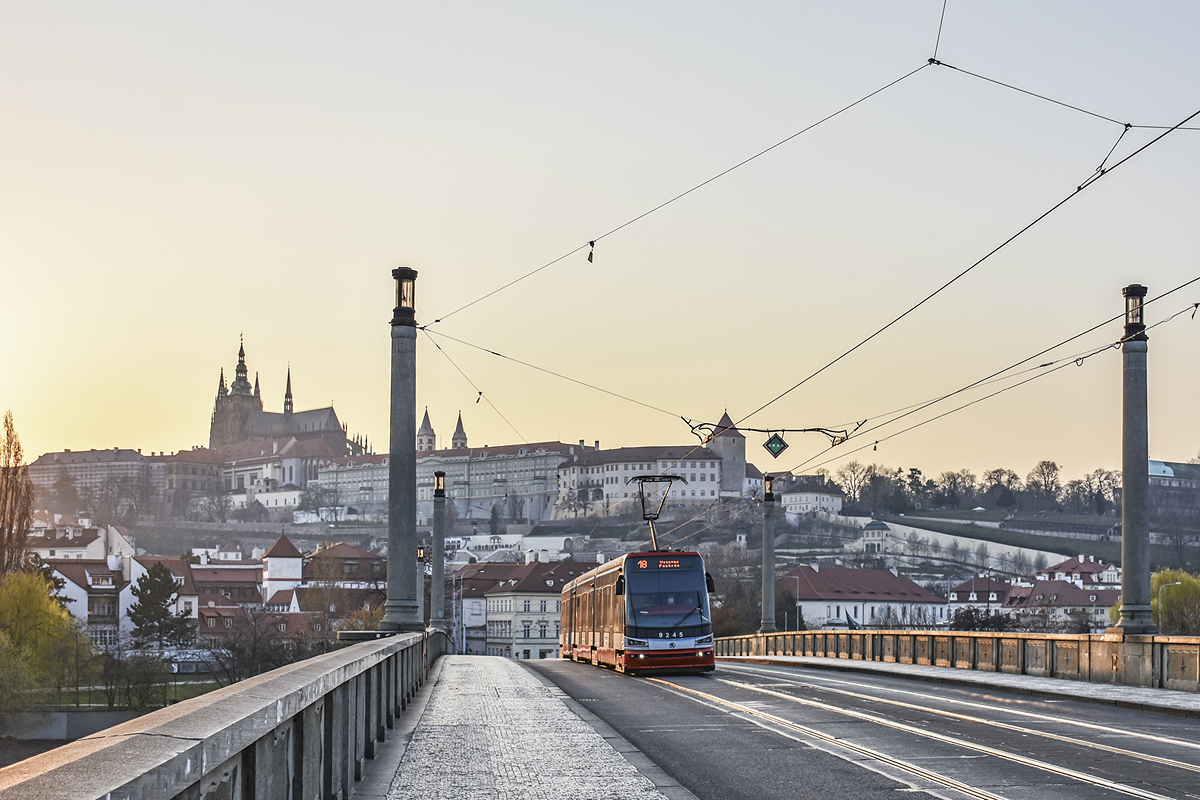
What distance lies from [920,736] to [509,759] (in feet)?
14.2

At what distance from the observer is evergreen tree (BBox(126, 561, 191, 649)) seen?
112375 millimetres

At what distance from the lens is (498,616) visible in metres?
146

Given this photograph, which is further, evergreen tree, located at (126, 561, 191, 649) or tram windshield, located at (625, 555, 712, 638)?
evergreen tree, located at (126, 561, 191, 649)

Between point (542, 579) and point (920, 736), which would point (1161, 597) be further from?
point (920, 736)

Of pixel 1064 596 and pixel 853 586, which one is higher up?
pixel 853 586

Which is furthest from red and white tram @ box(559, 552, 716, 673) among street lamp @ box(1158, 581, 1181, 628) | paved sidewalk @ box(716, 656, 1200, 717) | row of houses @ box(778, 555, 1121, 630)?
row of houses @ box(778, 555, 1121, 630)

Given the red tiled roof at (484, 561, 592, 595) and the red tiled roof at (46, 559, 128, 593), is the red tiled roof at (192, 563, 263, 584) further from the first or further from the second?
the red tiled roof at (484, 561, 592, 595)

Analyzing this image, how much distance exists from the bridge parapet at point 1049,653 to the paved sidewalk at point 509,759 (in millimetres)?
9400

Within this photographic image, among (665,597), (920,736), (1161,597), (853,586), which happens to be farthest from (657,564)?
(853,586)

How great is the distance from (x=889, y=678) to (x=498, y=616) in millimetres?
122080

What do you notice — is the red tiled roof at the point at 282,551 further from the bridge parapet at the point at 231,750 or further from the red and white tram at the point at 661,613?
the bridge parapet at the point at 231,750

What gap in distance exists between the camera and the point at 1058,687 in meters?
20.7

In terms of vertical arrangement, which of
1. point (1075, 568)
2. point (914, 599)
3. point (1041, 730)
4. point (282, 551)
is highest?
point (1041, 730)

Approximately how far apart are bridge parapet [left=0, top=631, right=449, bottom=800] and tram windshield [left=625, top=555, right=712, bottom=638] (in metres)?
18.4
